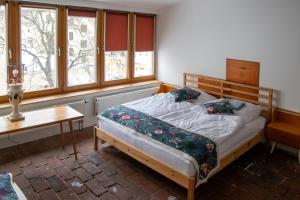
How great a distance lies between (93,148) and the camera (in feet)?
13.7

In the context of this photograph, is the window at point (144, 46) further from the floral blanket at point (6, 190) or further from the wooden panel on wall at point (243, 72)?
the floral blanket at point (6, 190)

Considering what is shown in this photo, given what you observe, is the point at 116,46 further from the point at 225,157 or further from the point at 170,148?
the point at 225,157

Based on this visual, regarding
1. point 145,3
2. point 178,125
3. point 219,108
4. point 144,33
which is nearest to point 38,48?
point 145,3

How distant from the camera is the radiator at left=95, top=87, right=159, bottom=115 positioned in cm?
497

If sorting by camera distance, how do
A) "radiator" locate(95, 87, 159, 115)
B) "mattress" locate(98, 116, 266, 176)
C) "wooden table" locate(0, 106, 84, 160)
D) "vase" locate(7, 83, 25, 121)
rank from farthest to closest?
"radiator" locate(95, 87, 159, 115) → "vase" locate(7, 83, 25, 121) → "wooden table" locate(0, 106, 84, 160) → "mattress" locate(98, 116, 266, 176)

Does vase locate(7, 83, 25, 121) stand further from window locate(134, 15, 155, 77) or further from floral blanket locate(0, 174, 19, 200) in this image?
window locate(134, 15, 155, 77)

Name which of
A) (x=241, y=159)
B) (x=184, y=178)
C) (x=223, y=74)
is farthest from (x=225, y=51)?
(x=184, y=178)

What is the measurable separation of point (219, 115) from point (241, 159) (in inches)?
26.5

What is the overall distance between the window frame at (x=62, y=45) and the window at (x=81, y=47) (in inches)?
3.0

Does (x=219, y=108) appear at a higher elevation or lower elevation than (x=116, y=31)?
lower

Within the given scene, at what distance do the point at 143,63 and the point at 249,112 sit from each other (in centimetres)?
271

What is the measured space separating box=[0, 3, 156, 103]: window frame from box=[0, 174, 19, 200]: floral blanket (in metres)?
2.22

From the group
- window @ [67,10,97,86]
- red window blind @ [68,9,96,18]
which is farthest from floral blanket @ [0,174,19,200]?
red window blind @ [68,9,96,18]

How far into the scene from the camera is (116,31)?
5363mm
